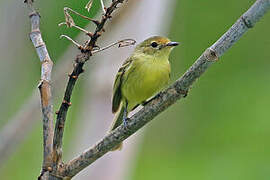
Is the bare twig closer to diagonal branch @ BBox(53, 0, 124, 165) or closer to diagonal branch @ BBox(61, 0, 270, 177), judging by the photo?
diagonal branch @ BBox(53, 0, 124, 165)

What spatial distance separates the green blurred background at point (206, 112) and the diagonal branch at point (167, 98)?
9.76 ft

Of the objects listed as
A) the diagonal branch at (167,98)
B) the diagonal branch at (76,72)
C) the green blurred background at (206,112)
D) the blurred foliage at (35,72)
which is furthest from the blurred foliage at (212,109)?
the diagonal branch at (76,72)

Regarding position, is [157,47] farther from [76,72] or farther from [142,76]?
[76,72]

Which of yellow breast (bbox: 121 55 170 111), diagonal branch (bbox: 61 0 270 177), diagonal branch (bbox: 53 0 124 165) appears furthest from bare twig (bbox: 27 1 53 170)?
yellow breast (bbox: 121 55 170 111)

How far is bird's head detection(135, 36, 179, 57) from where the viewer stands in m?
4.01

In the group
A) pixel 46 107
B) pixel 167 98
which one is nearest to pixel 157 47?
pixel 167 98

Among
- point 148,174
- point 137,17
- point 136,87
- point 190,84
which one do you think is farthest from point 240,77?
point 190,84

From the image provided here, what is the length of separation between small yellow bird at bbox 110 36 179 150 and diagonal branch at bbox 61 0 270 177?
1.23 metres

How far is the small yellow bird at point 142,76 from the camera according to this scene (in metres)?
3.79

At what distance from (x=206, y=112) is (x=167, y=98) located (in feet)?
14.4

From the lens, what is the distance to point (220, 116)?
6.72 m

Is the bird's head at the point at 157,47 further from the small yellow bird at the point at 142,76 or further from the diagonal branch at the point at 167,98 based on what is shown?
the diagonal branch at the point at 167,98

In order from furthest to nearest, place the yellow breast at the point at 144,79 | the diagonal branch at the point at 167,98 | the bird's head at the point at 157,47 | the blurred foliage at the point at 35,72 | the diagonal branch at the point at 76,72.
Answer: the blurred foliage at the point at 35,72 → the bird's head at the point at 157,47 → the yellow breast at the point at 144,79 → the diagonal branch at the point at 167,98 → the diagonal branch at the point at 76,72

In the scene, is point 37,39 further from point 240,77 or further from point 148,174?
point 240,77
